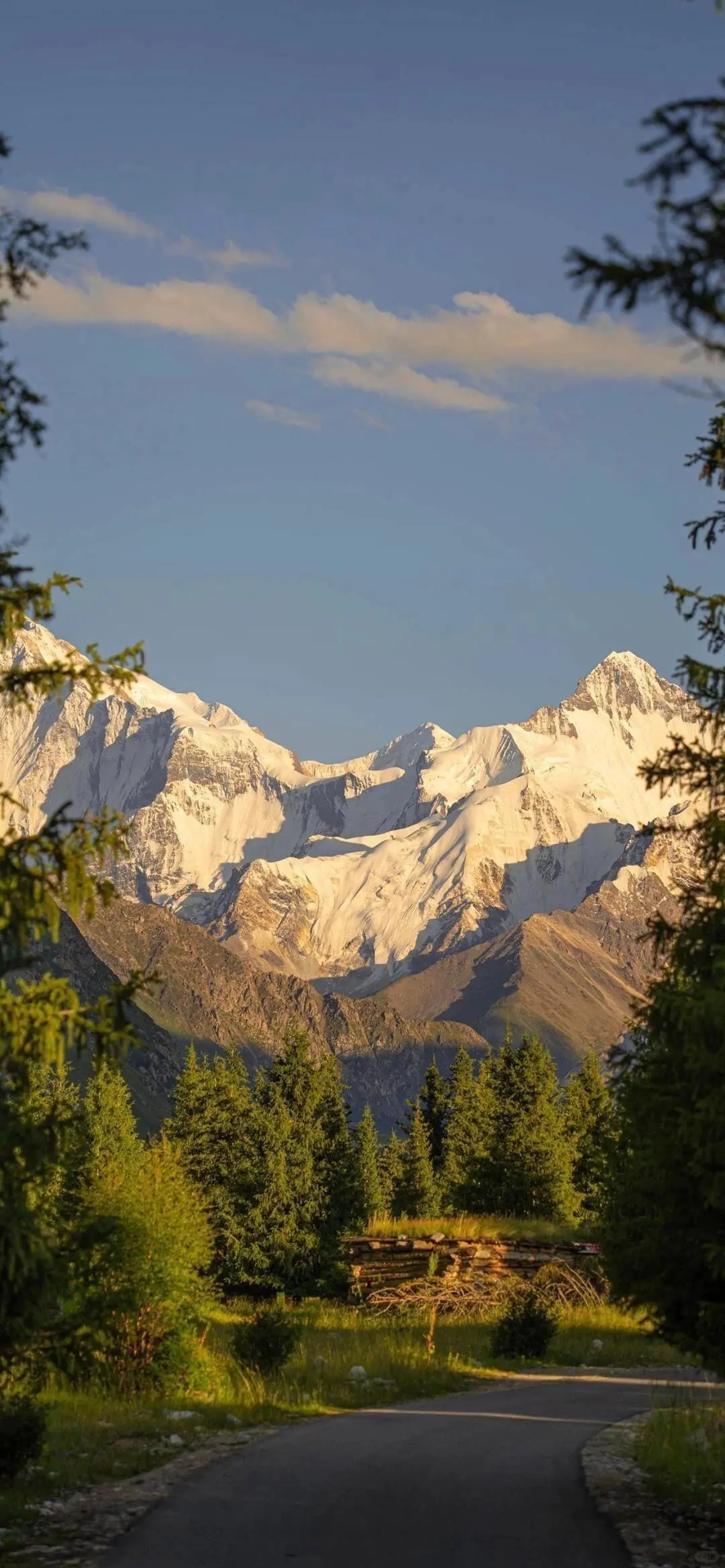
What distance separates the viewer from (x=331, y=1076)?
8238cm

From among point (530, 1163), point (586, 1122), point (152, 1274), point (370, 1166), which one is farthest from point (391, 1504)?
point (370, 1166)

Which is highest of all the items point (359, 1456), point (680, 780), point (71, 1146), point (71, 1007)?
point (680, 780)

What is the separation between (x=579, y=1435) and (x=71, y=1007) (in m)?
12.7

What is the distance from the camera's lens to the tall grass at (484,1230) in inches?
1715

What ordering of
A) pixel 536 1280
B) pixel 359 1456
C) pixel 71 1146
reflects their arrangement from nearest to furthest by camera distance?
pixel 71 1146 < pixel 359 1456 < pixel 536 1280

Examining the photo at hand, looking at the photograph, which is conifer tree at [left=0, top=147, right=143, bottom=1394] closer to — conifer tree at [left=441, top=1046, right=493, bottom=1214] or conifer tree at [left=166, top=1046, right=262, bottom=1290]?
conifer tree at [left=166, top=1046, right=262, bottom=1290]

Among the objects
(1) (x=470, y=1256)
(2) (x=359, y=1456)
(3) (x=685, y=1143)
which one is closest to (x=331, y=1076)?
(1) (x=470, y=1256)

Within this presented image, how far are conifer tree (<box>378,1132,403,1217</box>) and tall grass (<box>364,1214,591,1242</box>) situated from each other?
49978 millimetres

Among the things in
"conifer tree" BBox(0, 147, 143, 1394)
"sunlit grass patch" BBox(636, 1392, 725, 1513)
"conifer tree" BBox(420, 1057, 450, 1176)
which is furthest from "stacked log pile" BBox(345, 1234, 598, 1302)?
"conifer tree" BBox(420, 1057, 450, 1176)

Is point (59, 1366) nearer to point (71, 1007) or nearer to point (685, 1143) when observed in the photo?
point (71, 1007)

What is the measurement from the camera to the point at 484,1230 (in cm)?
4397

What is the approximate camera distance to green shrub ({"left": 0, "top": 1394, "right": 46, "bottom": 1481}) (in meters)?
15.6

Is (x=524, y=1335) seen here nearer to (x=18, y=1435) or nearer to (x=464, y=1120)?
(x=18, y=1435)

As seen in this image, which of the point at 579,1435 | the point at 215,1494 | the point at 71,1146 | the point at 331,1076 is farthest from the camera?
the point at 331,1076
